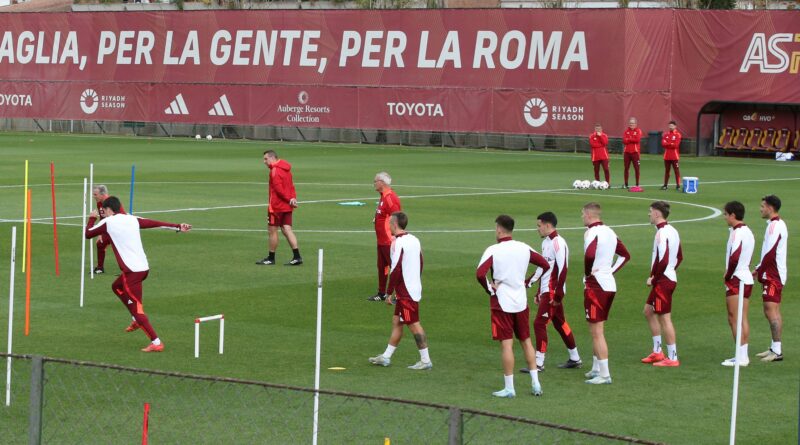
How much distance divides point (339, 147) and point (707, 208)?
29956mm

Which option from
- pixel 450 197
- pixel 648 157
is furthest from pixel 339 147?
pixel 450 197

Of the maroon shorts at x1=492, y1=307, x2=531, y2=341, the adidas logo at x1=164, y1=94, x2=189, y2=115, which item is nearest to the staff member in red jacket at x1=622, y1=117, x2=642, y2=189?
Result: the maroon shorts at x1=492, y1=307, x2=531, y2=341

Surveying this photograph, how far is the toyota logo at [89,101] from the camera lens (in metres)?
74.1

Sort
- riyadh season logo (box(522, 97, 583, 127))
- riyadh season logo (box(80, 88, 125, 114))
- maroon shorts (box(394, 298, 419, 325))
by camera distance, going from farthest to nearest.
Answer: riyadh season logo (box(80, 88, 125, 114))
riyadh season logo (box(522, 97, 583, 127))
maroon shorts (box(394, 298, 419, 325))

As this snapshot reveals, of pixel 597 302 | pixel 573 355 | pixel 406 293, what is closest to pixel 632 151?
pixel 573 355

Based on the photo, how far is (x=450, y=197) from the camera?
3884 centimetres

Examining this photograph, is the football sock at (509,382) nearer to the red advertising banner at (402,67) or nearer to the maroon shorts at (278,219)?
the maroon shorts at (278,219)

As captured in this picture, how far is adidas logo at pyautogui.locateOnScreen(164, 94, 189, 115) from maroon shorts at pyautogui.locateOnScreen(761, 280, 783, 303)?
56769mm

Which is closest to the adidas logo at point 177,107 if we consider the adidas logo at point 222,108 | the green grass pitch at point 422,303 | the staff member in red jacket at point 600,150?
the adidas logo at point 222,108

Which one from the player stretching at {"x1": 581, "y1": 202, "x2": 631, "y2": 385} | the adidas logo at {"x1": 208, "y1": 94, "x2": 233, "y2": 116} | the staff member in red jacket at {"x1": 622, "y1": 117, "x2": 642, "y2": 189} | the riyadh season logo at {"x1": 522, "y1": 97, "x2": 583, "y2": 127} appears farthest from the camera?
the adidas logo at {"x1": 208, "y1": 94, "x2": 233, "y2": 116}

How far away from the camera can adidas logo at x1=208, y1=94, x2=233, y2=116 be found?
2776 inches

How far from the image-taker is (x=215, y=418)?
13398 millimetres

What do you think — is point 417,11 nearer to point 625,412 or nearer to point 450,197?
point 450,197

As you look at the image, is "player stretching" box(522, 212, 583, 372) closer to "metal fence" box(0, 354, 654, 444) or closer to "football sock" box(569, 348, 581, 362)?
"football sock" box(569, 348, 581, 362)
